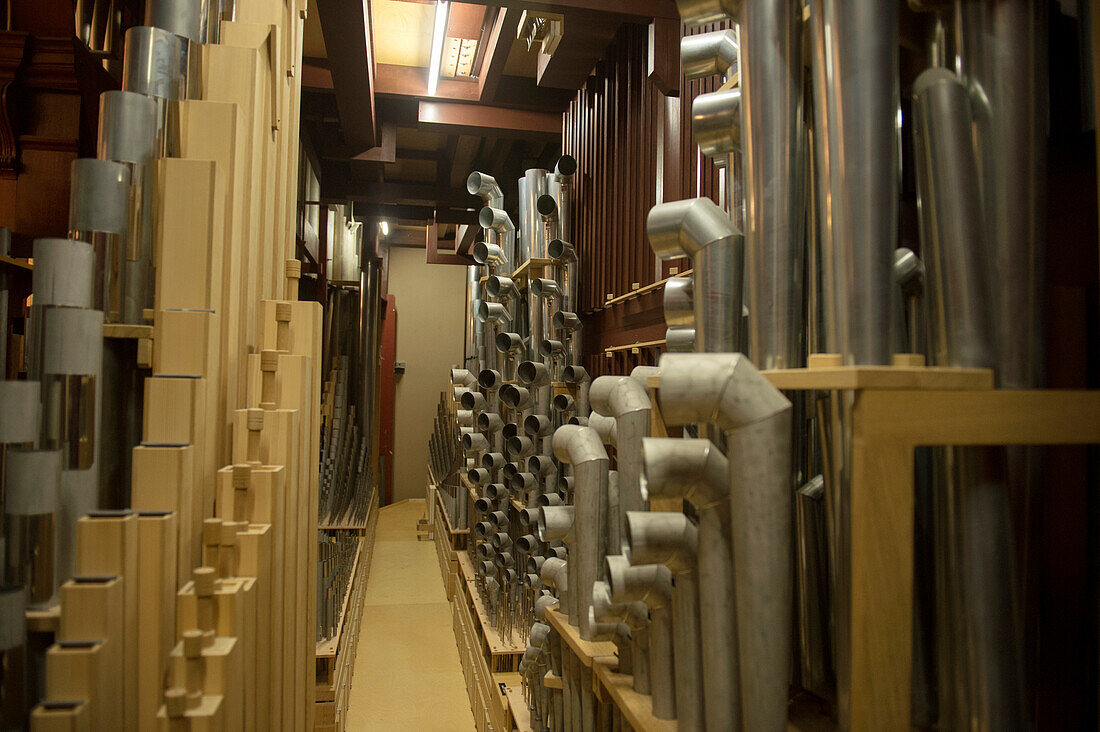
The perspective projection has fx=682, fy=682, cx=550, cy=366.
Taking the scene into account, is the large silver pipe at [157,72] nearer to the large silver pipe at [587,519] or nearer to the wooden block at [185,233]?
the wooden block at [185,233]

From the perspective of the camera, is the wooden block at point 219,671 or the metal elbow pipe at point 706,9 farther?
the metal elbow pipe at point 706,9

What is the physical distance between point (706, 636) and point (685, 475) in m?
0.27

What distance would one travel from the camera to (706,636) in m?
1.05

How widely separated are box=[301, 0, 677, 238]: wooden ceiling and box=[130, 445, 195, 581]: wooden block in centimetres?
222

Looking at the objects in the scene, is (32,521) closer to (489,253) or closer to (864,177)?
(864,177)

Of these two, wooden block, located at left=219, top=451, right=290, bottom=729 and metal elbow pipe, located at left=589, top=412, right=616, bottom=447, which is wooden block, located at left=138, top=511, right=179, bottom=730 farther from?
metal elbow pipe, located at left=589, top=412, right=616, bottom=447

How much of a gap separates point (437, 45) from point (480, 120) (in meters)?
0.84

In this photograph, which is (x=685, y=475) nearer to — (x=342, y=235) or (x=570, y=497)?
(x=570, y=497)

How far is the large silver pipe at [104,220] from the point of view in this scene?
1208mm

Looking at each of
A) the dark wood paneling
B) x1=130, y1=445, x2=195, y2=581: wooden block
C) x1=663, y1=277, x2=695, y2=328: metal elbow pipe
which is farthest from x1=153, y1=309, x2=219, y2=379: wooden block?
the dark wood paneling

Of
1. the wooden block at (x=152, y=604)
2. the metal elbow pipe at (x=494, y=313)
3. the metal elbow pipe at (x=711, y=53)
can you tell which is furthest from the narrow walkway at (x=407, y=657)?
the metal elbow pipe at (x=711, y=53)

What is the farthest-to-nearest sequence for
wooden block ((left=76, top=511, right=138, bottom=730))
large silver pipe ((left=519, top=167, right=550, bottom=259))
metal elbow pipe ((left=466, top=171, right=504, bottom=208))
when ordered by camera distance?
1. metal elbow pipe ((left=466, top=171, right=504, bottom=208))
2. large silver pipe ((left=519, top=167, right=550, bottom=259))
3. wooden block ((left=76, top=511, right=138, bottom=730))

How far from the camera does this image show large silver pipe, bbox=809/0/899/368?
2.89ft

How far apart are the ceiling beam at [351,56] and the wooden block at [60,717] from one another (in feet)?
9.40
